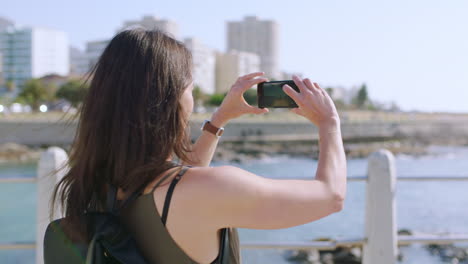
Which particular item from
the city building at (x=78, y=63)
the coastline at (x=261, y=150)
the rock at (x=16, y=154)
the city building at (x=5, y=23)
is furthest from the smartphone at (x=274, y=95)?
the city building at (x=5, y=23)

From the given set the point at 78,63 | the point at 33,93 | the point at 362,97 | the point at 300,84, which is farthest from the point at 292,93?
the point at 78,63

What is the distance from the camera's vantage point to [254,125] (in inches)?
1690

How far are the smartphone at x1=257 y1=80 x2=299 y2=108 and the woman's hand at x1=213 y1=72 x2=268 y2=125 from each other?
89mm

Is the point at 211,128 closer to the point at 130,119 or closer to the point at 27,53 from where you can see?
the point at 130,119

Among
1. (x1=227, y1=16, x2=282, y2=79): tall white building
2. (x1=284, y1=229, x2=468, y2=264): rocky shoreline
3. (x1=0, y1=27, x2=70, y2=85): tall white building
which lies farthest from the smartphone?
(x1=227, y1=16, x2=282, y2=79): tall white building

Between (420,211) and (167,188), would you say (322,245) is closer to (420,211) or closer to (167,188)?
(167,188)

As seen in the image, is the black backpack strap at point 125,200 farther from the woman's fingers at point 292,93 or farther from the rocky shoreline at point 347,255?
the rocky shoreline at point 347,255

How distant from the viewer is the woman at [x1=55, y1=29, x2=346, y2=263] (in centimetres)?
91

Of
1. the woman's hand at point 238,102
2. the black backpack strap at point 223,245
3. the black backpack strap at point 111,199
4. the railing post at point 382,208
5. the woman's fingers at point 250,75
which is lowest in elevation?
the railing post at point 382,208

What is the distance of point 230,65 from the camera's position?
286ft

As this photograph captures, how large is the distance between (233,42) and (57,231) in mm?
117882

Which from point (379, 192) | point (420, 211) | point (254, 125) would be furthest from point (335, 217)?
point (254, 125)

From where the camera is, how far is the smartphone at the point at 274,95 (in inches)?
42.3

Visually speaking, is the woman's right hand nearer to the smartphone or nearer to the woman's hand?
the smartphone
